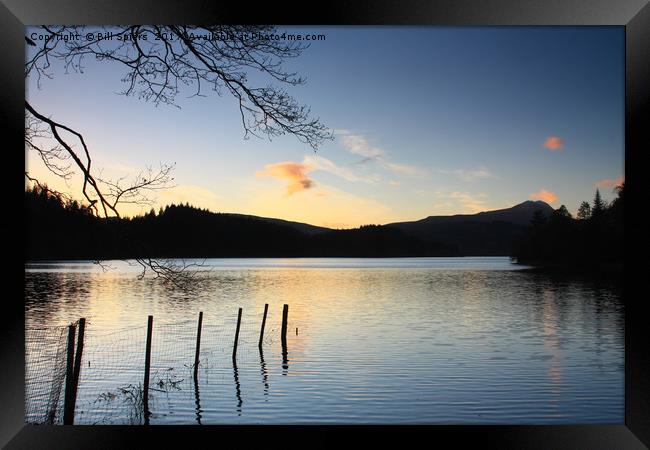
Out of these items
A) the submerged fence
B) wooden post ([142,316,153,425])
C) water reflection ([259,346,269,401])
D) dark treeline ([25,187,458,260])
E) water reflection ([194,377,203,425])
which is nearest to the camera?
the submerged fence

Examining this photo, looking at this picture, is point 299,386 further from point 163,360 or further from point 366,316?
point 366,316

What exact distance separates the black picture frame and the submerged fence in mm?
3839

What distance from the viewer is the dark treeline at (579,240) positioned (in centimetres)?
7850

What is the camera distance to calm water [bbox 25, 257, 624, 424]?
1639 centimetres

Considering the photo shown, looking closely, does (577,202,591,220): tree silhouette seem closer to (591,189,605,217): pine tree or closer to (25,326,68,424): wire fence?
(591,189,605,217): pine tree

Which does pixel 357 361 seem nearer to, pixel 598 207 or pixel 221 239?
pixel 598 207

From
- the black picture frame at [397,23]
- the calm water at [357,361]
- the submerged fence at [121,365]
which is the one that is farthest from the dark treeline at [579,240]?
the black picture frame at [397,23]

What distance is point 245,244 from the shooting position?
11619 cm

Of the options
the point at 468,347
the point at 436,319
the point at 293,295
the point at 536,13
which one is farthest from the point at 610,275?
the point at 536,13

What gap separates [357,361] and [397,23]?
686 inches

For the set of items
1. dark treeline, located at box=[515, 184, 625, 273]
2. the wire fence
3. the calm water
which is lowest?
the calm water

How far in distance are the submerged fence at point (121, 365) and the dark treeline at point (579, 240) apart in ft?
181

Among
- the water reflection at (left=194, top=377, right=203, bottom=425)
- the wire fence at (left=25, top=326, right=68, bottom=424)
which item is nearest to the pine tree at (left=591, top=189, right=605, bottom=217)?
the wire fence at (left=25, top=326, right=68, bottom=424)

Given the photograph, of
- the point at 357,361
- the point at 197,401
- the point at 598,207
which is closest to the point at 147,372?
the point at 197,401
